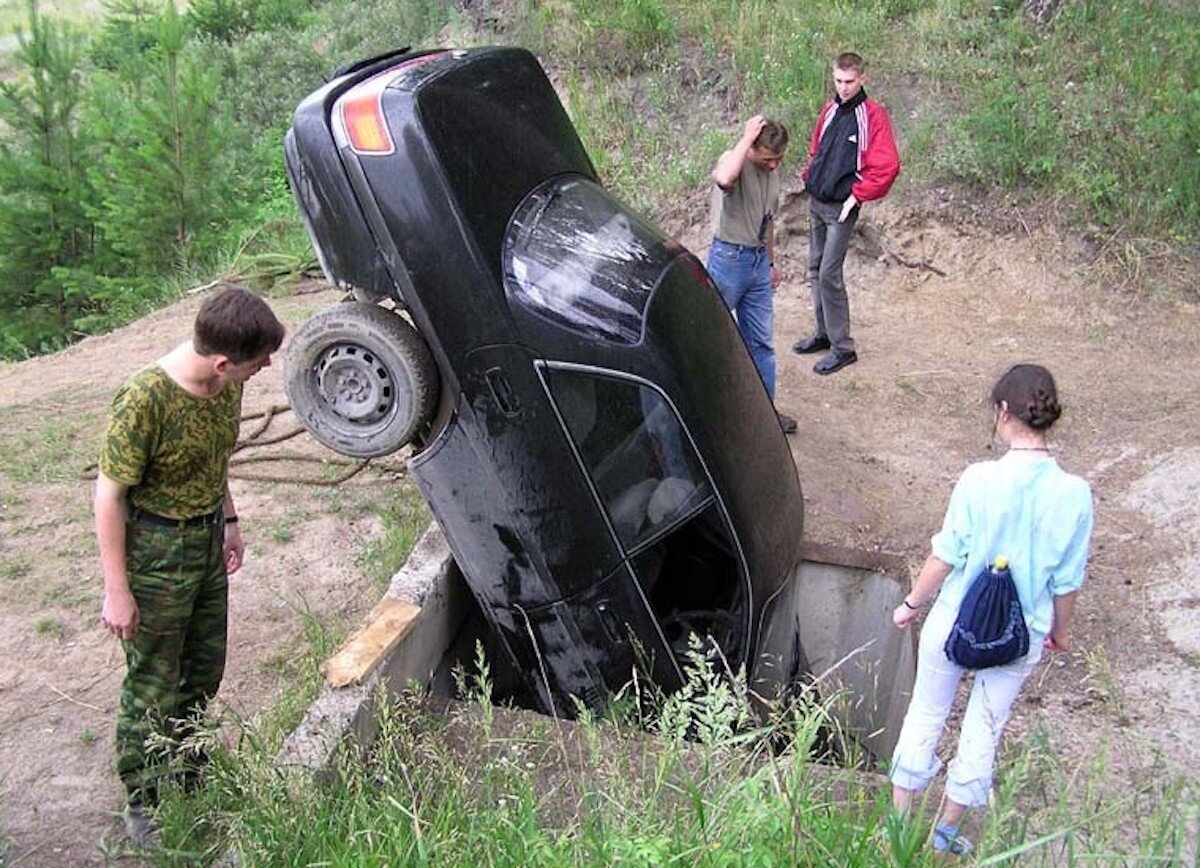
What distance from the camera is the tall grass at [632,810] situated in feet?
7.34

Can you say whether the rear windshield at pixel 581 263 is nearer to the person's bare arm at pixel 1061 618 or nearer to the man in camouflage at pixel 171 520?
the man in camouflage at pixel 171 520

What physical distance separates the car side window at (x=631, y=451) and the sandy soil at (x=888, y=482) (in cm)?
144

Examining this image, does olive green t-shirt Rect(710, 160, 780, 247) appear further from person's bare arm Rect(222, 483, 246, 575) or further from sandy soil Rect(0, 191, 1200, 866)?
person's bare arm Rect(222, 483, 246, 575)

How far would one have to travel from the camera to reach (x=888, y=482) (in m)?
6.28

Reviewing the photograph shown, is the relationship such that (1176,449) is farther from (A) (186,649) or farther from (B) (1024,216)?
(A) (186,649)

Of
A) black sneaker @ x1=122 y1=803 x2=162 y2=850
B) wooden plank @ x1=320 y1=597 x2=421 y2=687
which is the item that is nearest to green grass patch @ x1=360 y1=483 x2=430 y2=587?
wooden plank @ x1=320 y1=597 x2=421 y2=687

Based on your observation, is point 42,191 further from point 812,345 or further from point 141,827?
point 141,827

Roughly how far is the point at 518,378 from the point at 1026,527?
1.59 meters

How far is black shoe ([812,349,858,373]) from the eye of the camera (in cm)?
750

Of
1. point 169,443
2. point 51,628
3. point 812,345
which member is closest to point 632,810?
point 169,443

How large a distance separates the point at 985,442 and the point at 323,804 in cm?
510

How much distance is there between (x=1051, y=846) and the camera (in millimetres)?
2707

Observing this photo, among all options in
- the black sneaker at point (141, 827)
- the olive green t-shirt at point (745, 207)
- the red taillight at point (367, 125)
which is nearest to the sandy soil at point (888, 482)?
the black sneaker at point (141, 827)

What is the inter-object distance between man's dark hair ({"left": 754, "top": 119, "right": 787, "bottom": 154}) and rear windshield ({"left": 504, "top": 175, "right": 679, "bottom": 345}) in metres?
2.01
